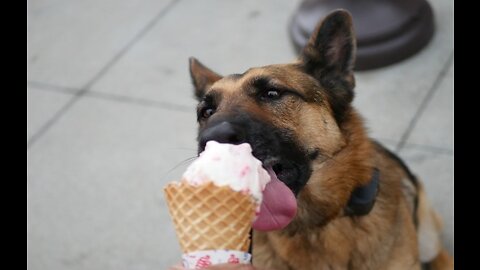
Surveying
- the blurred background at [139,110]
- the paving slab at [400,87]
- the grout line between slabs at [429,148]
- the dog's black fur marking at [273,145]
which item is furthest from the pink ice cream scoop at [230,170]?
the paving slab at [400,87]

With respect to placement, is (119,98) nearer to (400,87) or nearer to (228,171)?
(400,87)

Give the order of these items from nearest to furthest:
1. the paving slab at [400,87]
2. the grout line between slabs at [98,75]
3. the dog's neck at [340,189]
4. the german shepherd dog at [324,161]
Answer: the german shepherd dog at [324,161], the dog's neck at [340,189], the paving slab at [400,87], the grout line between slabs at [98,75]

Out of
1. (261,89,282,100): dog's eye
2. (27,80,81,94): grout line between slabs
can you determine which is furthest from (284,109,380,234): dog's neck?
(27,80,81,94): grout line between slabs

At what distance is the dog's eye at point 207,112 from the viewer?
10.5 feet

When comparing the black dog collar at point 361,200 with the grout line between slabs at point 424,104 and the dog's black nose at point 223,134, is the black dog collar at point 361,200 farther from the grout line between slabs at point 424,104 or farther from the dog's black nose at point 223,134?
the grout line between slabs at point 424,104

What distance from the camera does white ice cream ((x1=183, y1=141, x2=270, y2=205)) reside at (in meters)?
2.16

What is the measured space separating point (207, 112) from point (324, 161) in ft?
1.99

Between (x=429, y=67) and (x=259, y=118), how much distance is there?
116 inches

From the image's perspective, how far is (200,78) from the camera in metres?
3.66

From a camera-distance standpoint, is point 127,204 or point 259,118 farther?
point 127,204

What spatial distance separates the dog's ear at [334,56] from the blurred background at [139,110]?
94 cm

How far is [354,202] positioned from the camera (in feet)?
10.6
